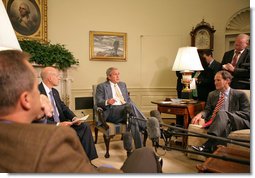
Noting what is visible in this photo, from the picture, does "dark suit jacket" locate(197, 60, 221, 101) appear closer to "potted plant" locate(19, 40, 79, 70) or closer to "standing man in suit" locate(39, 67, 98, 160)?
"standing man in suit" locate(39, 67, 98, 160)

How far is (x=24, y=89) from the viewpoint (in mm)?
612

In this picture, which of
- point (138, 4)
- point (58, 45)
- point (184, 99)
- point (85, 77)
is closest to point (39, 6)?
point (58, 45)

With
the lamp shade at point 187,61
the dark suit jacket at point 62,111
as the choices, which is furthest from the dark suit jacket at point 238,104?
the dark suit jacket at point 62,111

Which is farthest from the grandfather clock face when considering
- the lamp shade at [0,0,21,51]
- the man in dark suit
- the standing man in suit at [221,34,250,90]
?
the man in dark suit

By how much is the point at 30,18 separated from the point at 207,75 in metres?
2.49

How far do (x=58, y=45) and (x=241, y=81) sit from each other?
2.15 metres

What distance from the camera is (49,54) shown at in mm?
3029

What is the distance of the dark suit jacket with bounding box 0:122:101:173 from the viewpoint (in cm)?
52

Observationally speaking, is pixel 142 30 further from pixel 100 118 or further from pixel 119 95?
pixel 100 118

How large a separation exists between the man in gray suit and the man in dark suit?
61.3 inches

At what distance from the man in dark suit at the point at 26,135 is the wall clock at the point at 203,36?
7.08ft

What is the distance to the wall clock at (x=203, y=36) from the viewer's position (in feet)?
8.32

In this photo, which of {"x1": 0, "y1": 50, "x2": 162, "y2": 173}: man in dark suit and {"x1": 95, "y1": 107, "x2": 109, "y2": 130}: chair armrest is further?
{"x1": 95, "y1": 107, "x2": 109, "y2": 130}: chair armrest

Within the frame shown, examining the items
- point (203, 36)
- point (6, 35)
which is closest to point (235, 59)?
point (203, 36)
